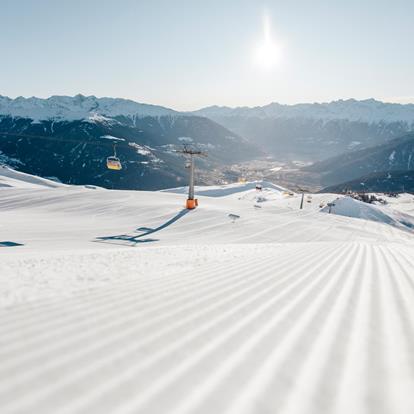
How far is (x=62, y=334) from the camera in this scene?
4242mm

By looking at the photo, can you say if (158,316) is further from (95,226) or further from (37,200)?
(37,200)

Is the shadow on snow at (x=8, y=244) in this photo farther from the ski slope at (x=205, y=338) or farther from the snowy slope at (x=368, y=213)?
the snowy slope at (x=368, y=213)

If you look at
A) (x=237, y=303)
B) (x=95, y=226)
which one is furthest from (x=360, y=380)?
(x=95, y=226)

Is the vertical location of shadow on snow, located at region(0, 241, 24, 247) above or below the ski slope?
below

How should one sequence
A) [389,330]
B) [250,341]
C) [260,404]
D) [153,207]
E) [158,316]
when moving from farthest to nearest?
1. [153,207]
2. [158,316]
3. [389,330]
4. [250,341]
5. [260,404]

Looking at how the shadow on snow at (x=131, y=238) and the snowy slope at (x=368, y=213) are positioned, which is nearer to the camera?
the shadow on snow at (x=131, y=238)

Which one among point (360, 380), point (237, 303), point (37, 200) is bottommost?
point (37, 200)

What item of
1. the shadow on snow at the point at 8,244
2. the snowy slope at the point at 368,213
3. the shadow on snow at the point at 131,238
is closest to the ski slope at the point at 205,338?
the shadow on snow at the point at 8,244

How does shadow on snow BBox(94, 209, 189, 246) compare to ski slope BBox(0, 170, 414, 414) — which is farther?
shadow on snow BBox(94, 209, 189, 246)

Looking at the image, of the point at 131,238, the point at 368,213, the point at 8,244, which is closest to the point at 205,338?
the point at 8,244

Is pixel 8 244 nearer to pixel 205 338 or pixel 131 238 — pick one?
pixel 131 238

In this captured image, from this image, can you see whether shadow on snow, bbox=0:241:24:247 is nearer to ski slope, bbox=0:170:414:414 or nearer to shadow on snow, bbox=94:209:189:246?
shadow on snow, bbox=94:209:189:246

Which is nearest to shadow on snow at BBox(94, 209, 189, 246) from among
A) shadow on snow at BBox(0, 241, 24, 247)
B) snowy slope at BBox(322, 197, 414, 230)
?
shadow on snow at BBox(0, 241, 24, 247)

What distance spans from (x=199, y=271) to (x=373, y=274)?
16.9 feet
